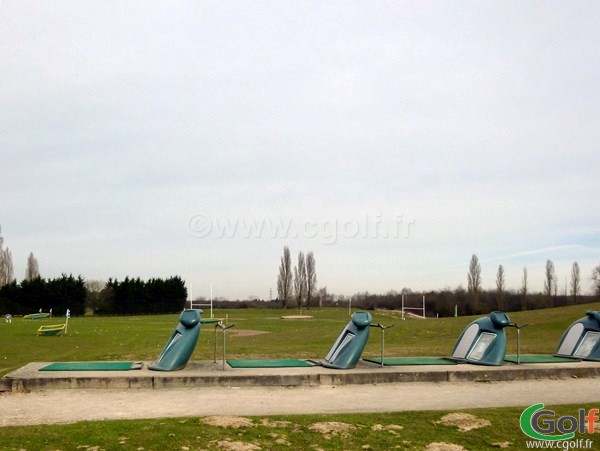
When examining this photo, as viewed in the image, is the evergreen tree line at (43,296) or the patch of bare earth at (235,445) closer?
the patch of bare earth at (235,445)

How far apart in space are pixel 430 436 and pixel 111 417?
4845 millimetres

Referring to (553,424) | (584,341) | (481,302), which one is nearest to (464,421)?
(553,424)

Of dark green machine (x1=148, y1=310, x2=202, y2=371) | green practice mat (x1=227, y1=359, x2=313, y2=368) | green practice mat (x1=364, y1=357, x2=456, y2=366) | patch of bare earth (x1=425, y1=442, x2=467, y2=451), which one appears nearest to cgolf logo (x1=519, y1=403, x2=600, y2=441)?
patch of bare earth (x1=425, y1=442, x2=467, y2=451)

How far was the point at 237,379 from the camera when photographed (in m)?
12.8

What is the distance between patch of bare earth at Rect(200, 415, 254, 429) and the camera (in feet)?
28.8

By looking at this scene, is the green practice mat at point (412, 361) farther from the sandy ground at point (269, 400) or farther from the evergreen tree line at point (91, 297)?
the evergreen tree line at point (91, 297)

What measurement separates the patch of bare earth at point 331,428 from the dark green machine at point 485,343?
740 cm

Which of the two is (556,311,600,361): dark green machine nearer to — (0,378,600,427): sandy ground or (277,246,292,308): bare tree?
(0,378,600,427): sandy ground

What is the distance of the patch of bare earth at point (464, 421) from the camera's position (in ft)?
29.1

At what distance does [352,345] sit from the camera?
14.3m

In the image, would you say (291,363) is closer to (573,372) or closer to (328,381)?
(328,381)

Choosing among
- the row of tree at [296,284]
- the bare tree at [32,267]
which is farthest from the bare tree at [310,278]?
the bare tree at [32,267]

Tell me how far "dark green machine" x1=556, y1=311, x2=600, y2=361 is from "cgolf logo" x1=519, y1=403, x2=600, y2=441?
760 centimetres

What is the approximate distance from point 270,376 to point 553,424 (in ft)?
18.8
